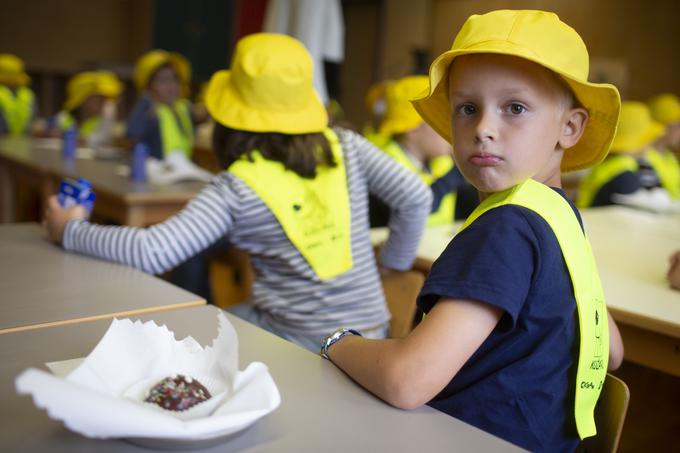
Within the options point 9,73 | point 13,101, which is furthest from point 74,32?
point 13,101

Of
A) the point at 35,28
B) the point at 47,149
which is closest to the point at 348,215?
the point at 47,149

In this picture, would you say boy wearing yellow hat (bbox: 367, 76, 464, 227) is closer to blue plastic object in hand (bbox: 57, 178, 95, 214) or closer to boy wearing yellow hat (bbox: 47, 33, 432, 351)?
boy wearing yellow hat (bbox: 47, 33, 432, 351)

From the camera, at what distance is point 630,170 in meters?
4.16

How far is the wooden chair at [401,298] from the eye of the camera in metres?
1.99

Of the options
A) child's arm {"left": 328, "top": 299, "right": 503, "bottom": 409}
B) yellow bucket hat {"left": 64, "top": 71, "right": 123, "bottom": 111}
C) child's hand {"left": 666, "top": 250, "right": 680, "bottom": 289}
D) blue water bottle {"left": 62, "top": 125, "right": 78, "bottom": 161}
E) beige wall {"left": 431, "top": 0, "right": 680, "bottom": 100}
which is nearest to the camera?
child's arm {"left": 328, "top": 299, "right": 503, "bottom": 409}

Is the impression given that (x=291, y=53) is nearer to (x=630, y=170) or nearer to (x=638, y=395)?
(x=638, y=395)

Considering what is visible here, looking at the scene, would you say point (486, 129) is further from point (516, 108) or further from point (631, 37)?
point (631, 37)

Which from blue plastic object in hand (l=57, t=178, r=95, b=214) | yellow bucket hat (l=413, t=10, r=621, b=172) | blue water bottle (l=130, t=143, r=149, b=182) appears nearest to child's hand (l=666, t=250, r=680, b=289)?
yellow bucket hat (l=413, t=10, r=621, b=172)

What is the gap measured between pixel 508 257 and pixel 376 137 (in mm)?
2940

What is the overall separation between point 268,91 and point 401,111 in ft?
5.00

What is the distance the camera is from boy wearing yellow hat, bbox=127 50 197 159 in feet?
16.9

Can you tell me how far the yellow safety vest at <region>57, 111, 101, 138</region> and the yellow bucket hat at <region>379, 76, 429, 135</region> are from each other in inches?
132

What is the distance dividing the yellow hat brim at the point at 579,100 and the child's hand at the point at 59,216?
96 cm

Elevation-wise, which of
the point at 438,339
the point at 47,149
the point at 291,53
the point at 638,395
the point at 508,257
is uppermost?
the point at 291,53
